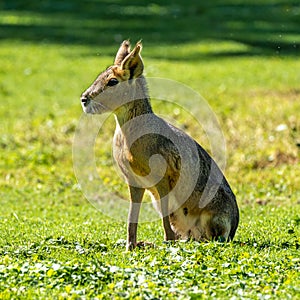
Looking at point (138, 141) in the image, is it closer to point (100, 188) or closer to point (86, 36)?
point (100, 188)

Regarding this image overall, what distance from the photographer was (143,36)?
26031 millimetres

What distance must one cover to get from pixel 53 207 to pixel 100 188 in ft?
4.31

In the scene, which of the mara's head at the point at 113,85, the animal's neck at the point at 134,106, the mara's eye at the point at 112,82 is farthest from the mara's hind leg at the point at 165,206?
the mara's eye at the point at 112,82

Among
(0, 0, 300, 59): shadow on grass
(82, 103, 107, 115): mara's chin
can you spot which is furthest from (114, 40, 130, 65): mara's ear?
(0, 0, 300, 59): shadow on grass

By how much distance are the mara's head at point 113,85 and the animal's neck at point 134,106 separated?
0.07 m

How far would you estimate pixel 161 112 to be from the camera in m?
16.9

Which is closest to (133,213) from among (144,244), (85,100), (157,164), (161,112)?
(144,244)

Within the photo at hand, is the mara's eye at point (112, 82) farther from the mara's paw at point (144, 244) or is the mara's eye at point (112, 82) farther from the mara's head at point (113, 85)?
the mara's paw at point (144, 244)

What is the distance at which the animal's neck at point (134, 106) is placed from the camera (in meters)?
8.14

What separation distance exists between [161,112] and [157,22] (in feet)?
38.5

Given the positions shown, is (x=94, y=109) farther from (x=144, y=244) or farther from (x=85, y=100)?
(x=144, y=244)

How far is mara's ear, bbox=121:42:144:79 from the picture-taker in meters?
7.93

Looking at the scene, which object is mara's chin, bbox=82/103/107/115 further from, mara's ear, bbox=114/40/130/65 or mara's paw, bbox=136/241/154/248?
mara's paw, bbox=136/241/154/248

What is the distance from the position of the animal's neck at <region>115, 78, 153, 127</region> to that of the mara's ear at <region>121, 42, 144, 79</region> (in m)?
0.09
